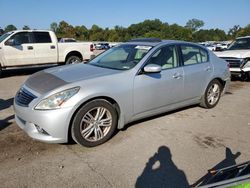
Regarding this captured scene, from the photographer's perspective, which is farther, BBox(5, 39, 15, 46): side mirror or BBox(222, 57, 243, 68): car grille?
BBox(5, 39, 15, 46): side mirror

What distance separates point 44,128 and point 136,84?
1622 mm

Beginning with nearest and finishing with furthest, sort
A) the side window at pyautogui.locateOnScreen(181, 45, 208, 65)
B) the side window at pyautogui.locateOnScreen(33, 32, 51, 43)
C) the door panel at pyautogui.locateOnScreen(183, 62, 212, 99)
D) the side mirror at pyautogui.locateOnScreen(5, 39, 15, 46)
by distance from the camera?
the door panel at pyautogui.locateOnScreen(183, 62, 212, 99), the side window at pyautogui.locateOnScreen(181, 45, 208, 65), the side mirror at pyautogui.locateOnScreen(5, 39, 15, 46), the side window at pyautogui.locateOnScreen(33, 32, 51, 43)

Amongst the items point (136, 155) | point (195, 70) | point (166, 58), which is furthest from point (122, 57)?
point (136, 155)

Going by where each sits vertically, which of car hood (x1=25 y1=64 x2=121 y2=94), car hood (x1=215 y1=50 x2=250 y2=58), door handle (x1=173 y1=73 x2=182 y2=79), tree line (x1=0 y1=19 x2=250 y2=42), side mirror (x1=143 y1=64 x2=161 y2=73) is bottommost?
tree line (x1=0 y1=19 x2=250 y2=42)

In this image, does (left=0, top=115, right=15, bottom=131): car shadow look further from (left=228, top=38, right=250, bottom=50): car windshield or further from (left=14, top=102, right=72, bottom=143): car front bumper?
(left=228, top=38, right=250, bottom=50): car windshield

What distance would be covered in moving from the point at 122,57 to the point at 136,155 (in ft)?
7.03

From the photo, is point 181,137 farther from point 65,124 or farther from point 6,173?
point 6,173

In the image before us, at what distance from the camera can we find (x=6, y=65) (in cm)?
1087

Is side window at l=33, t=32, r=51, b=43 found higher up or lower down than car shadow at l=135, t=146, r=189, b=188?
higher up

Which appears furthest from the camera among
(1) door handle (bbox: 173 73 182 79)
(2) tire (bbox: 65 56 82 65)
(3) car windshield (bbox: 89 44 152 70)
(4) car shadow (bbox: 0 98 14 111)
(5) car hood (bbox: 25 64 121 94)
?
(2) tire (bbox: 65 56 82 65)

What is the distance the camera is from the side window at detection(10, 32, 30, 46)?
1087 centimetres

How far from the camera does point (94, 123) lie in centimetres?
420

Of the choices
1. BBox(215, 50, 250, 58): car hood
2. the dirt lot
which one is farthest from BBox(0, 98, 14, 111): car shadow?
BBox(215, 50, 250, 58): car hood

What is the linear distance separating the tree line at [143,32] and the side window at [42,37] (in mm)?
72016
